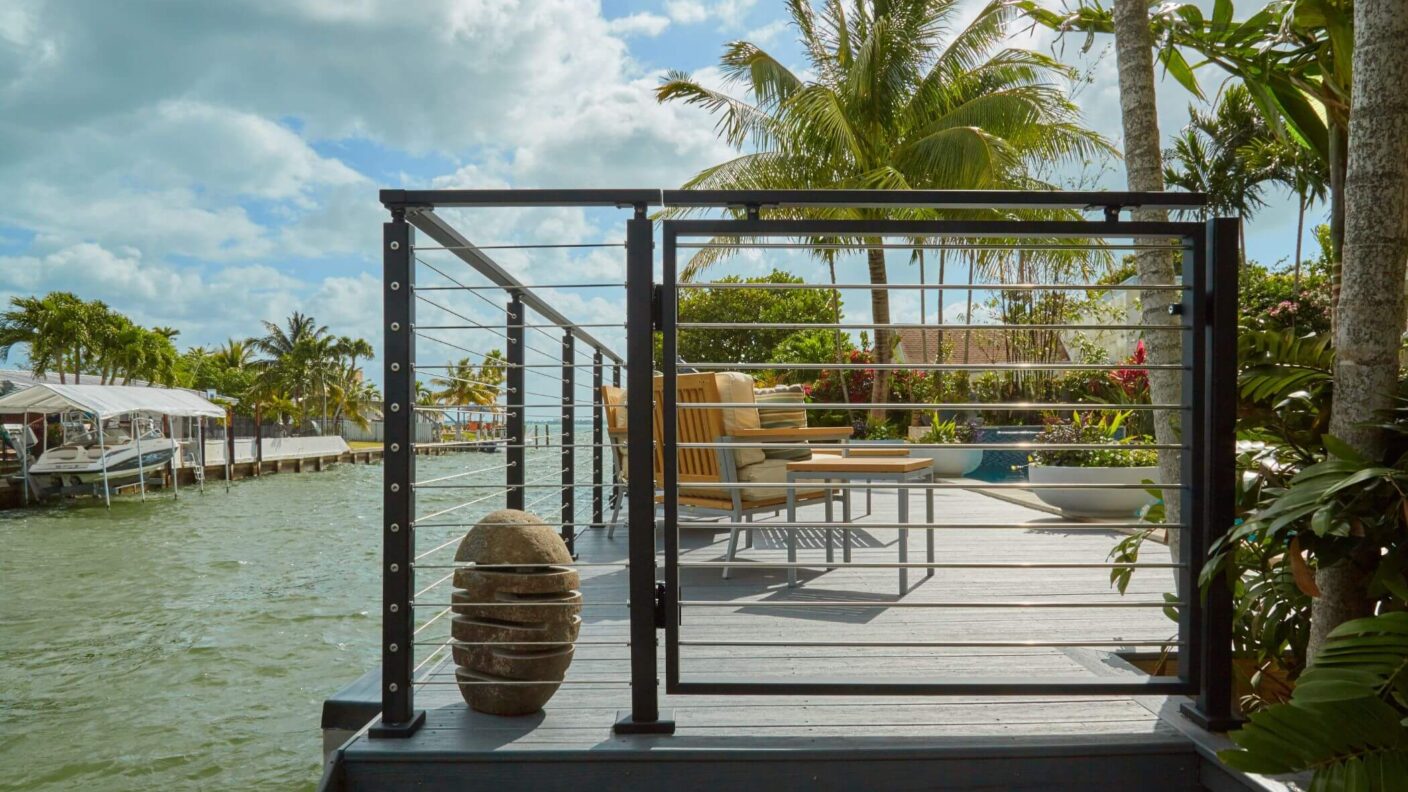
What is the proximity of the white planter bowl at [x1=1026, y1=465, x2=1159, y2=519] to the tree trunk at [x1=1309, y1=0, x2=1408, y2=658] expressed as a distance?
14.2 ft

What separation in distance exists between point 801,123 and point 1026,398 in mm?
5444

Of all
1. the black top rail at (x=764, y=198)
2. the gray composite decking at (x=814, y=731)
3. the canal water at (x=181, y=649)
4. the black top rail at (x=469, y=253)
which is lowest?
the canal water at (x=181, y=649)

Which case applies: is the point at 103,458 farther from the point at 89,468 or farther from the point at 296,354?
the point at 296,354

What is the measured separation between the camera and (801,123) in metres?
13.6

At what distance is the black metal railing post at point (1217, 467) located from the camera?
195 centimetres

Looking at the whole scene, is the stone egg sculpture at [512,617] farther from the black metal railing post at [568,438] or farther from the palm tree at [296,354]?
the palm tree at [296,354]

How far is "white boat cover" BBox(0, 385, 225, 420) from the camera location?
20.9m

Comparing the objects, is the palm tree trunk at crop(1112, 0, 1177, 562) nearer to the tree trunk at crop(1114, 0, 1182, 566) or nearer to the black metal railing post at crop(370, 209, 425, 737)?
the tree trunk at crop(1114, 0, 1182, 566)

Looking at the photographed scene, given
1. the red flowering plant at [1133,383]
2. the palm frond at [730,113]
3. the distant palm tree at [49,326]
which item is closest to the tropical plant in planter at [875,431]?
the red flowering plant at [1133,383]

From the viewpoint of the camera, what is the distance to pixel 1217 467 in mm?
1945

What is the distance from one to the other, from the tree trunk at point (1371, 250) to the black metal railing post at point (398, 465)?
1910mm

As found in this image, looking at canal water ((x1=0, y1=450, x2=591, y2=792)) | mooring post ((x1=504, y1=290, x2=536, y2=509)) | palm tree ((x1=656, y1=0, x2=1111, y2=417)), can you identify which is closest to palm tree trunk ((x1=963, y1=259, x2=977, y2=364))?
palm tree ((x1=656, y1=0, x2=1111, y2=417))

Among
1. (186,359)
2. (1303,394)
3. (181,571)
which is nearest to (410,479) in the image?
(1303,394)

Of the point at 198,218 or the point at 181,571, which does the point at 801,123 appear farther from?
the point at 198,218
